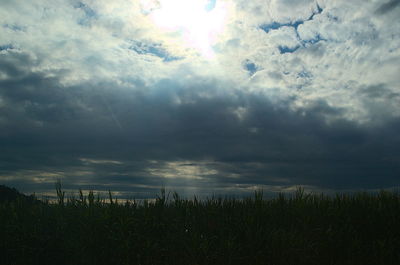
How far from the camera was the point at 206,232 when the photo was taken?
11.9m

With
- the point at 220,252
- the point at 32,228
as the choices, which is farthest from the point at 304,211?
the point at 32,228

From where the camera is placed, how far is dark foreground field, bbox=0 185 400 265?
11203 millimetres

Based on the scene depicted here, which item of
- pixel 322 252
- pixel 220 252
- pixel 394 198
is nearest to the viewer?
pixel 220 252

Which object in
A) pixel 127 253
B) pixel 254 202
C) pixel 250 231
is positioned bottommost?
pixel 127 253

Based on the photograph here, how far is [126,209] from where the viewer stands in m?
12.8

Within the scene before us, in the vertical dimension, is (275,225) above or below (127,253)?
above

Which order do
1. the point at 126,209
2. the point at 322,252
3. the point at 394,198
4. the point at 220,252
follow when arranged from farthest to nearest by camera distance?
1. the point at 394,198
2. the point at 126,209
3. the point at 322,252
4. the point at 220,252

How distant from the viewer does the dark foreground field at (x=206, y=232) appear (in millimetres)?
11203

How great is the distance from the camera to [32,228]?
12992 mm

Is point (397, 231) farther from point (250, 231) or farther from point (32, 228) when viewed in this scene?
point (32, 228)

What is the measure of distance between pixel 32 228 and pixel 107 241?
3.19 m

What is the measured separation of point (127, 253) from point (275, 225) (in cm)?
491

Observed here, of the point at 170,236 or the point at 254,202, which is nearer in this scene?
the point at 170,236

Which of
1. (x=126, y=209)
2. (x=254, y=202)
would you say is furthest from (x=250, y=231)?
(x=126, y=209)
